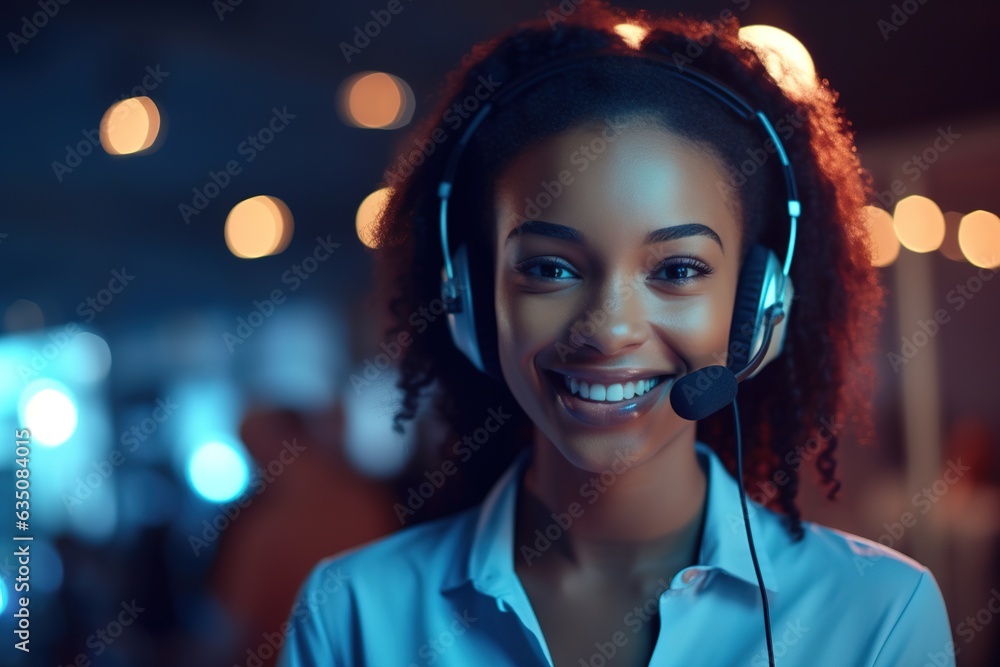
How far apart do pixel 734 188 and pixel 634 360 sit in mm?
243

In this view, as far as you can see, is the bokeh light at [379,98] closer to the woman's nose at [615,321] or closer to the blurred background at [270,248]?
the blurred background at [270,248]

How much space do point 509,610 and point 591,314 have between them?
0.37 m

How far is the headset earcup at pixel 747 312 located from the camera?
0.96 m

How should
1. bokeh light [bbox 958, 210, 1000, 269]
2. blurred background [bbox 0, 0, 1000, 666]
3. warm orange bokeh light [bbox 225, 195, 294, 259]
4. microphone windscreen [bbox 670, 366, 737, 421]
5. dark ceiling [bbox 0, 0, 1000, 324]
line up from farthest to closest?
warm orange bokeh light [bbox 225, 195, 294, 259] → bokeh light [bbox 958, 210, 1000, 269] → dark ceiling [bbox 0, 0, 1000, 324] → blurred background [bbox 0, 0, 1000, 666] → microphone windscreen [bbox 670, 366, 737, 421]

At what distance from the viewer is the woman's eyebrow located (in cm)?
90

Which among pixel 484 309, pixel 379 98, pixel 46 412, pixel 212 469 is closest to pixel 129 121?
pixel 379 98

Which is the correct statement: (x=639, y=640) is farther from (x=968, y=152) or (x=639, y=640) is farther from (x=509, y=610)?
(x=968, y=152)

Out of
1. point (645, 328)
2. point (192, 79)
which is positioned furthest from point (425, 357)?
point (192, 79)

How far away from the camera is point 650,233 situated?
902mm

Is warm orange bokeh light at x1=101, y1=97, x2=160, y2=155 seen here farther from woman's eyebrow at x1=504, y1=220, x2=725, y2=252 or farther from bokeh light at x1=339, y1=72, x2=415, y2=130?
woman's eyebrow at x1=504, y1=220, x2=725, y2=252

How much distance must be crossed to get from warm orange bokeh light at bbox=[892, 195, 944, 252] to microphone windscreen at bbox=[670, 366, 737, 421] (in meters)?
1.82

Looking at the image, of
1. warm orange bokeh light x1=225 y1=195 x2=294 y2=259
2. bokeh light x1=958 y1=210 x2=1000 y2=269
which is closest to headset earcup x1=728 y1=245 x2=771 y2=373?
A: bokeh light x1=958 y1=210 x2=1000 y2=269

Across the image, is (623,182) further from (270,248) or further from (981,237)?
(270,248)

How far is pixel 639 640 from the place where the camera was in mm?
994
